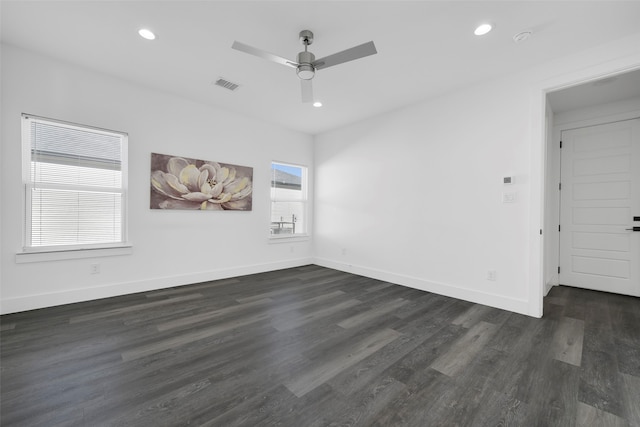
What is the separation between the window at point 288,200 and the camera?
532cm

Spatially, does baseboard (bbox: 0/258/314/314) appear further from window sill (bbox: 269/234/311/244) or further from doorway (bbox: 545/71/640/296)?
doorway (bbox: 545/71/640/296)

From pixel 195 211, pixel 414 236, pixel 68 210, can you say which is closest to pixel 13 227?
pixel 68 210

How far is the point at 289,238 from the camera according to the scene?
539 cm

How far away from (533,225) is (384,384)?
248 centimetres

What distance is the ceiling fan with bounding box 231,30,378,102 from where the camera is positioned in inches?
85.3

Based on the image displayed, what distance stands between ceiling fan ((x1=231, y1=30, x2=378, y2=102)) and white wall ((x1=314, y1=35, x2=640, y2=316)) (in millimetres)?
1980

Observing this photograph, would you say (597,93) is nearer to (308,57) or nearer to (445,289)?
(445,289)

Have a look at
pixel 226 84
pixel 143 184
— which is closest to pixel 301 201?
pixel 226 84

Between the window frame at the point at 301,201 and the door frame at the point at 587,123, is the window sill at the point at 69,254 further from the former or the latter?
the door frame at the point at 587,123

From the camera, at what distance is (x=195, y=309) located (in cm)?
311

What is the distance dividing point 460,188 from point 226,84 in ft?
11.2

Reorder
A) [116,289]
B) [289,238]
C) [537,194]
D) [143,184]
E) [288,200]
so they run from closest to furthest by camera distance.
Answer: [537,194]
[116,289]
[143,184]
[289,238]
[288,200]

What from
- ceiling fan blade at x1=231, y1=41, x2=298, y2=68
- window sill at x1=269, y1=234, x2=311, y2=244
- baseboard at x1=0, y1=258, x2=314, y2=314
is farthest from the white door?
baseboard at x1=0, y1=258, x2=314, y2=314

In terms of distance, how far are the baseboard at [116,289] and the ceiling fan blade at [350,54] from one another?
3480mm
